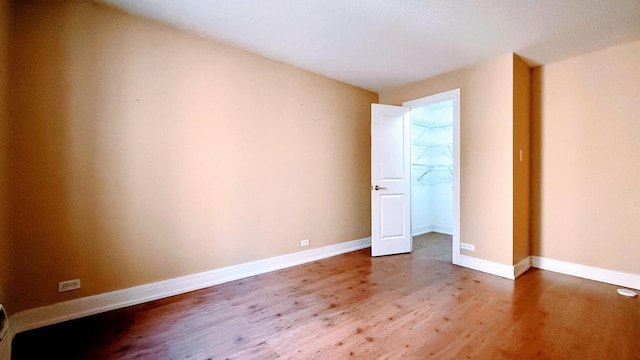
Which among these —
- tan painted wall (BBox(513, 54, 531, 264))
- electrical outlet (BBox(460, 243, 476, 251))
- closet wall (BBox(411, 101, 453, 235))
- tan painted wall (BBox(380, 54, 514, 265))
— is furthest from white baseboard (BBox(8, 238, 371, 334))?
closet wall (BBox(411, 101, 453, 235))

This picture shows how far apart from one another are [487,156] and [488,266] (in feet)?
4.32

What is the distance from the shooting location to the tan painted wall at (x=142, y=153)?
2023 millimetres

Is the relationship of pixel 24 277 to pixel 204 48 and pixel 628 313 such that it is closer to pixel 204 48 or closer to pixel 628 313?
pixel 204 48

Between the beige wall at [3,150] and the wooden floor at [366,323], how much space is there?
47 cm

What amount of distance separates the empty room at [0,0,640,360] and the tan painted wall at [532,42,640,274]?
17 millimetres

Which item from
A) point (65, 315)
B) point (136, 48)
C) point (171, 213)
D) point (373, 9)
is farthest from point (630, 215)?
point (65, 315)

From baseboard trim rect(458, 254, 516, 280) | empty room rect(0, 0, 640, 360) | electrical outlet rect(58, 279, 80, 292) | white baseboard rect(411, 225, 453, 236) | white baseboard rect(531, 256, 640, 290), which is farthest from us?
white baseboard rect(411, 225, 453, 236)

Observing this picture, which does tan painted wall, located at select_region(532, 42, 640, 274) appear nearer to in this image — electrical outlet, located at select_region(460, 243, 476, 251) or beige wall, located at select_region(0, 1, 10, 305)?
electrical outlet, located at select_region(460, 243, 476, 251)

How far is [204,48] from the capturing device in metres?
2.79

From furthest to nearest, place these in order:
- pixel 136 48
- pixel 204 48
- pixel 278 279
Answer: pixel 278 279, pixel 204 48, pixel 136 48

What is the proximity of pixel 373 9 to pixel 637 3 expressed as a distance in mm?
2082

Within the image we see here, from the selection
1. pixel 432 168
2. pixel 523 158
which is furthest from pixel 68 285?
pixel 432 168

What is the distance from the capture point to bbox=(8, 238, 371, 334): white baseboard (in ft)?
A: 6.58

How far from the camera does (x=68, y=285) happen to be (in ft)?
6.96
